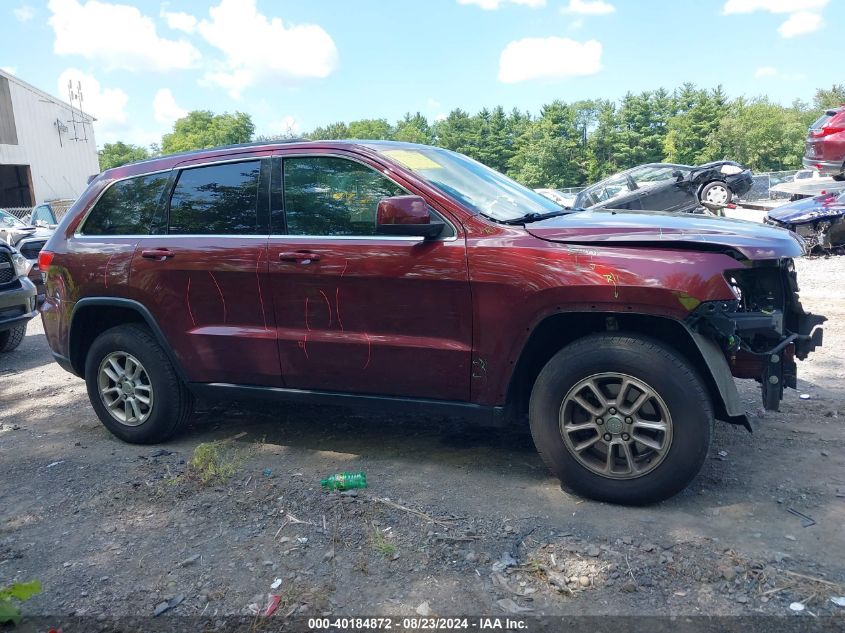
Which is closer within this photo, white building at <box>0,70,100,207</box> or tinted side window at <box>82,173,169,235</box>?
tinted side window at <box>82,173,169,235</box>

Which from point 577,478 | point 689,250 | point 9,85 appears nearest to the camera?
point 689,250

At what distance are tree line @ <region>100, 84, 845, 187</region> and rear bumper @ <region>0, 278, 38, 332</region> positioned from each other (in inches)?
1576

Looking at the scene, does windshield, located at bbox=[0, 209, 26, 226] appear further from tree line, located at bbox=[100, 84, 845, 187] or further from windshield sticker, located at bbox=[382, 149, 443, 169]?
tree line, located at bbox=[100, 84, 845, 187]

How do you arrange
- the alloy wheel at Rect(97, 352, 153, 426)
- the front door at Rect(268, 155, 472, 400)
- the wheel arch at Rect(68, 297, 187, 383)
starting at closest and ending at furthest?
the front door at Rect(268, 155, 472, 400) < the wheel arch at Rect(68, 297, 187, 383) < the alloy wheel at Rect(97, 352, 153, 426)

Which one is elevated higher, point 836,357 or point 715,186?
point 715,186

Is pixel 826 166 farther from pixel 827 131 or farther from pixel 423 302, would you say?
pixel 423 302

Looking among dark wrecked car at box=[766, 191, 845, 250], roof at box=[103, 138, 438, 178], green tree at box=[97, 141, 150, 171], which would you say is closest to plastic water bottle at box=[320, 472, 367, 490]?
roof at box=[103, 138, 438, 178]

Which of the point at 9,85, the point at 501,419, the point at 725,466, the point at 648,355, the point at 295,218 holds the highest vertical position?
the point at 9,85

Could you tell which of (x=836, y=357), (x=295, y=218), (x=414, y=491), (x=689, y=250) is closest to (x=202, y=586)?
(x=414, y=491)

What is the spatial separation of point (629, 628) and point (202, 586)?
1.74 metres

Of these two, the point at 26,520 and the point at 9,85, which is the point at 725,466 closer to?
the point at 26,520

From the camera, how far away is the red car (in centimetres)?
1358

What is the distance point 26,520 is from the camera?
3799 mm

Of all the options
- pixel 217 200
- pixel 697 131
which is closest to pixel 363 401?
pixel 217 200
